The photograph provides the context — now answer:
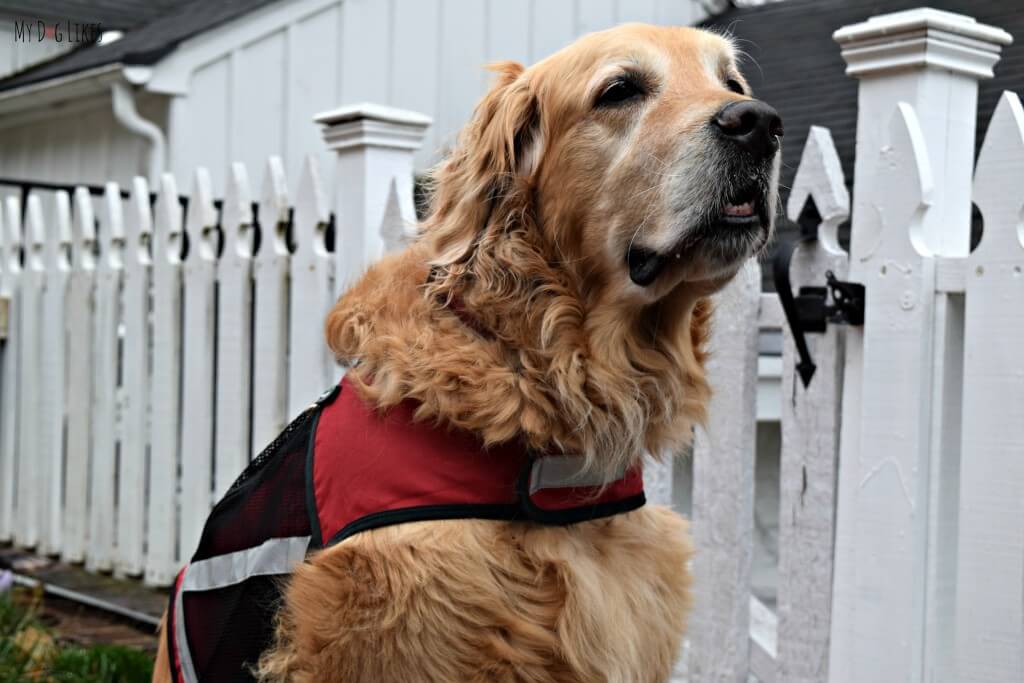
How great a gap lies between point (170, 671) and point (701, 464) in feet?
4.99

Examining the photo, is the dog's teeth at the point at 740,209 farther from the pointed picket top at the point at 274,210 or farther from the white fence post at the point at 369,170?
the pointed picket top at the point at 274,210

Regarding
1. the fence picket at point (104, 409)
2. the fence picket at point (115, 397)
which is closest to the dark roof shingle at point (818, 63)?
the fence picket at point (115, 397)

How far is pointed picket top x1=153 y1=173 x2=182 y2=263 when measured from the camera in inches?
194

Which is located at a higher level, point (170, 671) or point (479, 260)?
point (479, 260)

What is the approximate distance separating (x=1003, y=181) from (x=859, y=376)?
23.1 inches

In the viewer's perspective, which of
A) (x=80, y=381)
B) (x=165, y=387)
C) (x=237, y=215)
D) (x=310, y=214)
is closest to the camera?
(x=310, y=214)

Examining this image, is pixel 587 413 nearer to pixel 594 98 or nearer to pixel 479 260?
pixel 479 260

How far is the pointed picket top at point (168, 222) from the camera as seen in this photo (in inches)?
194

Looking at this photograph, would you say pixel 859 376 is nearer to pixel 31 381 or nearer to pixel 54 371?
pixel 54 371

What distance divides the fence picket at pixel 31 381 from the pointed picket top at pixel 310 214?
218 centimetres

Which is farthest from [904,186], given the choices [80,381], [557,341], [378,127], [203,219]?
[80,381]

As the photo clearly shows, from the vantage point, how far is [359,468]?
7.47ft

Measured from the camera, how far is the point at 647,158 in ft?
7.92

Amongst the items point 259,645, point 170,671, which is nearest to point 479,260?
point 259,645
